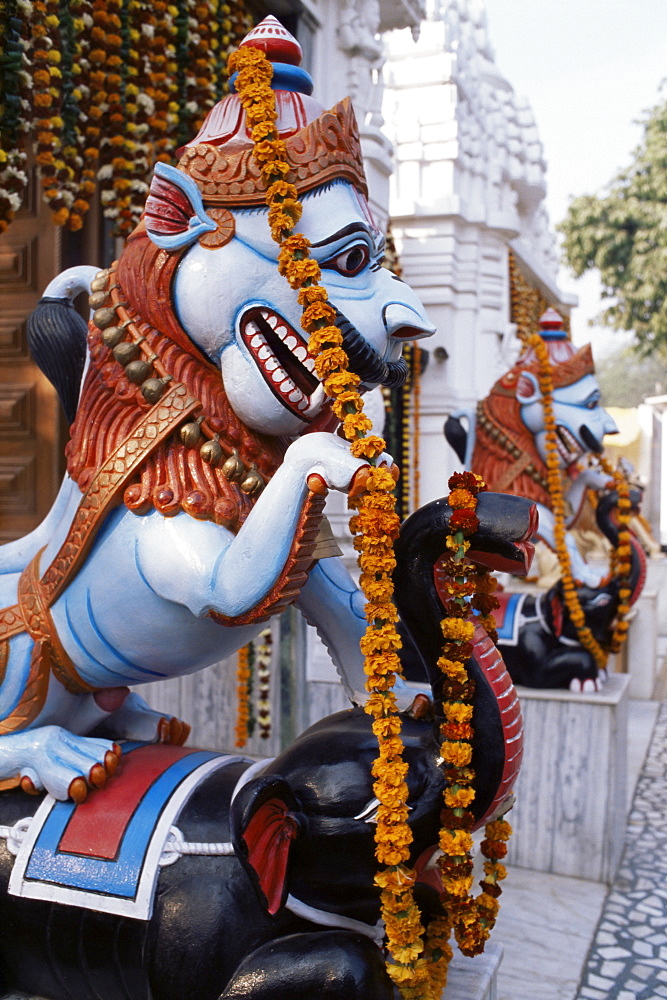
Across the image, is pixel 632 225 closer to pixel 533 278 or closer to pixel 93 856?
pixel 533 278

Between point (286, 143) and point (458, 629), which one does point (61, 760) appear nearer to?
point (458, 629)

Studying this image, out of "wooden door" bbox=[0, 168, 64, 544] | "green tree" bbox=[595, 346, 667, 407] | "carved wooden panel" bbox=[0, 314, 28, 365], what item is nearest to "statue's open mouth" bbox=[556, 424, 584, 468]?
"wooden door" bbox=[0, 168, 64, 544]

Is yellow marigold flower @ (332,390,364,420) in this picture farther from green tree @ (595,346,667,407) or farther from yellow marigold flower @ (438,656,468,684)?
green tree @ (595,346,667,407)

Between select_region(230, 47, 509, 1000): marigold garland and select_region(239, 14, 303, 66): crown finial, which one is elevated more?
select_region(239, 14, 303, 66): crown finial

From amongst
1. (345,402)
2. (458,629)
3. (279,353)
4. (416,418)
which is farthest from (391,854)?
(416,418)

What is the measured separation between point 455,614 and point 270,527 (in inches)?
11.5

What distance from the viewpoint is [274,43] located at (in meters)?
1.44

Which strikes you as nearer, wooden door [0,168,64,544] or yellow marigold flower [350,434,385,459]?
yellow marigold flower [350,434,385,459]

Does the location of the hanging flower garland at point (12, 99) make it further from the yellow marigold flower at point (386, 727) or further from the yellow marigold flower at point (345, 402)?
the yellow marigold flower at point (386, 727)

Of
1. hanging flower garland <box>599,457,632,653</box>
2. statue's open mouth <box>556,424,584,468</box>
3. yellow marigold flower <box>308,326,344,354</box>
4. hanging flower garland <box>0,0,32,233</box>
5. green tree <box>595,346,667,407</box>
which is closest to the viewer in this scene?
yellow marigold flower <box>308,326,344,354</box>

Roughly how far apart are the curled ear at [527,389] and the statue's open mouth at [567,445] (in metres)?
0.16

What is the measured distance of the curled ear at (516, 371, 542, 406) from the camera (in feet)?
12.1

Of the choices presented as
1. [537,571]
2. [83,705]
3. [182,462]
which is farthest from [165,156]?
[537,571]

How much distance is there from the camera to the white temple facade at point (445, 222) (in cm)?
662
